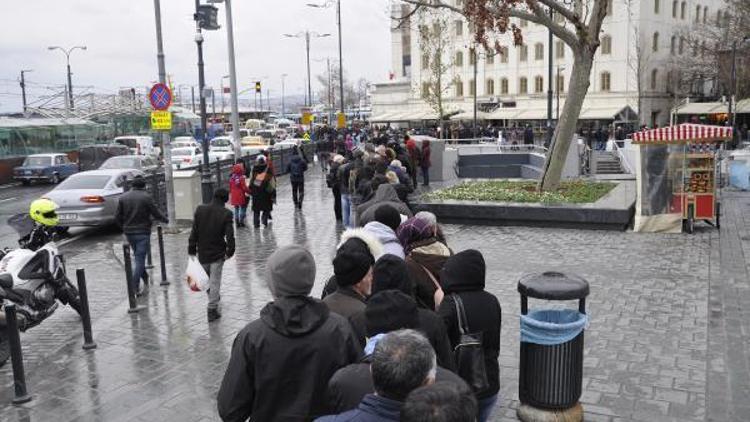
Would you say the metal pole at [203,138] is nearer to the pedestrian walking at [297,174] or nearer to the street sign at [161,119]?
the pedestrian walking at [297,174]

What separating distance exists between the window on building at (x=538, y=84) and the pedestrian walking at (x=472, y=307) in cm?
6348

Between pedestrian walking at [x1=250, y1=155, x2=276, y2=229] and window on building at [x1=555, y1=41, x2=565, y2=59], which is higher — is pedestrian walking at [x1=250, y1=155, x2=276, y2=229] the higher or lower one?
the lower one

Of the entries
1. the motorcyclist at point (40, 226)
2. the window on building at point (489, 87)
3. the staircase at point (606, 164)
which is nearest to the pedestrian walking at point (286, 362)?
the motorcyclist at point (40, 226)

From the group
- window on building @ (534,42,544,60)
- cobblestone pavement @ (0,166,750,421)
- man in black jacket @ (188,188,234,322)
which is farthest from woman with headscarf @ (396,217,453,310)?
window on building @ (534,42,544,60)

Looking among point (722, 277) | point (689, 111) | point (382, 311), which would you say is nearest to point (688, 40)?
point (689, 111)

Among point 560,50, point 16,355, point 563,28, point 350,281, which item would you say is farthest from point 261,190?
point 560,50

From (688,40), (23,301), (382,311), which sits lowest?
(23,301)

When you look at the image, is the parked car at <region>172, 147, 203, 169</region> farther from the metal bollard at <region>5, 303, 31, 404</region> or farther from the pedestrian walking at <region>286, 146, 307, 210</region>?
the metal bollard at <region>5, 303, 31, 404</region>

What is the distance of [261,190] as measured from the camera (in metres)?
15.9

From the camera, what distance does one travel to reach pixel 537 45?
65.4 metres

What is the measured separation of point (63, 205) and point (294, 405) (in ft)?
46.1

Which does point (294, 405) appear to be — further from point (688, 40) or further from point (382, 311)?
point (688, 40)

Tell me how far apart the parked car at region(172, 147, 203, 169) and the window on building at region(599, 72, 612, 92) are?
37.9 m

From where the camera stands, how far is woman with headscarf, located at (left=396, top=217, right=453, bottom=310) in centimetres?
527
